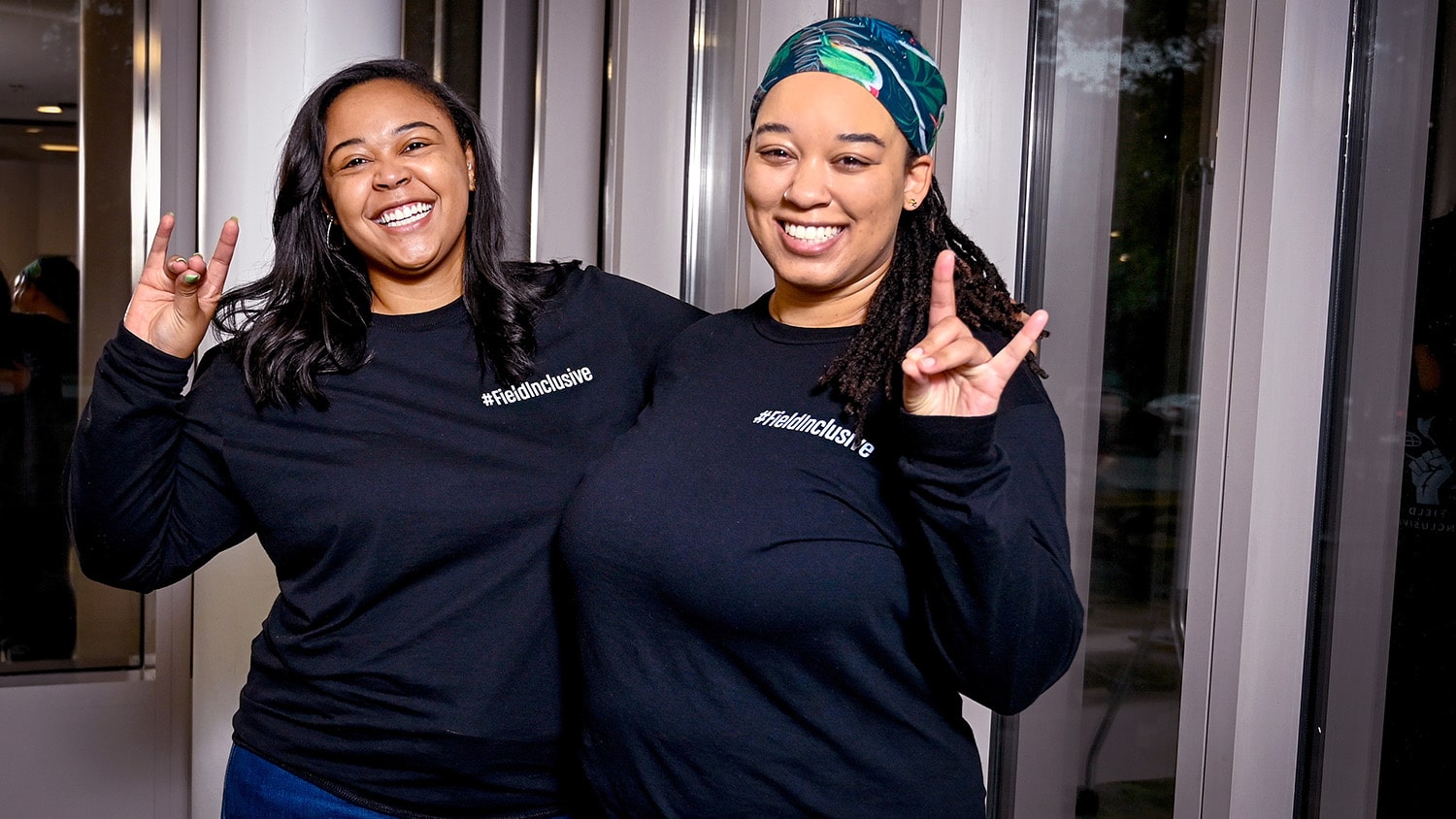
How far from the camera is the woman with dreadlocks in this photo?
46.6 inches

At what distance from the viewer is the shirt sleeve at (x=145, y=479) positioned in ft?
5.30

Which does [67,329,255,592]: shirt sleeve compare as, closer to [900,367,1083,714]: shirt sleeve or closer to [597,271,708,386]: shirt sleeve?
[597,271,708,386]: shirt sleeve

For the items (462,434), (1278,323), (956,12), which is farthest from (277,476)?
(1278,323)

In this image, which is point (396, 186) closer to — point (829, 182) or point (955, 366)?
point (829, 182)

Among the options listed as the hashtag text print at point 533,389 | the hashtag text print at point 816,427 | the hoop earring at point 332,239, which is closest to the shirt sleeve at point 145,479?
the hoop earring at point 332,239

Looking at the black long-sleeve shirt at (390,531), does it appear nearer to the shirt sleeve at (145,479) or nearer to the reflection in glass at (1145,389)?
the shirt sleeve at (145,479)

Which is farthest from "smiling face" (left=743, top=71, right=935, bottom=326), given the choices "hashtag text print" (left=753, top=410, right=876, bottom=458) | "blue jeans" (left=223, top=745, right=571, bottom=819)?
"blue jeans" (left=223, top=745, right=571, bottom=819)

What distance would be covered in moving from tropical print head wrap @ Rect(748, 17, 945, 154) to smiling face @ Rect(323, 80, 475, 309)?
635 mm

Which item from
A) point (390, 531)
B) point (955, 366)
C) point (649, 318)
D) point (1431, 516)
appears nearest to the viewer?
point (955, 366)

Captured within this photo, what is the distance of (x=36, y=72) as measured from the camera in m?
3.34

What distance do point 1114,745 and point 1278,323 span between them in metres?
0.67

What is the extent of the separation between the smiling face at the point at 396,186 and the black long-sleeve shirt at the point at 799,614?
1.80ft

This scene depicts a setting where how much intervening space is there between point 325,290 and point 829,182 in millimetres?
854

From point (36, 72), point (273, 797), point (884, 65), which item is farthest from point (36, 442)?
point (884, 65)
